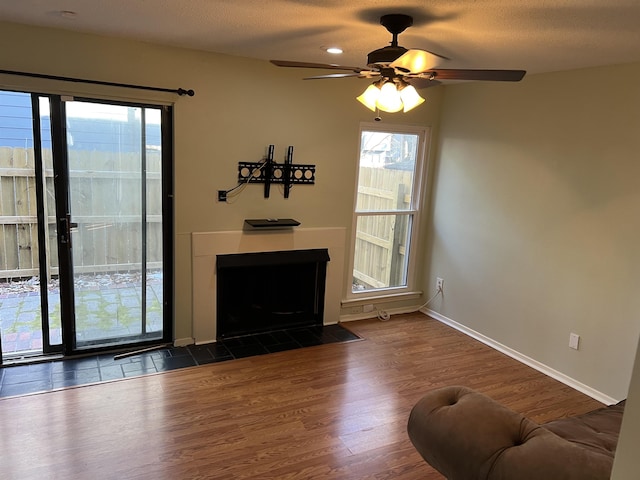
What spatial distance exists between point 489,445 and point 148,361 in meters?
2.85

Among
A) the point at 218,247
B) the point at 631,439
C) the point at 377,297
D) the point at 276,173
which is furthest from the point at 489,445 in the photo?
the point at 377,297

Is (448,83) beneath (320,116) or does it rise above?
above

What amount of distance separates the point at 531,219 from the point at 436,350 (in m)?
1.36

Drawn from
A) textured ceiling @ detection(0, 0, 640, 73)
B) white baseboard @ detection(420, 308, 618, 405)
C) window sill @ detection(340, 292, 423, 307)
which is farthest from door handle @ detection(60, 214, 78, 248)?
white baseboard @ detection(420, 308, 618, 405)

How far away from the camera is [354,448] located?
263 centimetres

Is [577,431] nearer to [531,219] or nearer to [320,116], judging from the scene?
[531,219]

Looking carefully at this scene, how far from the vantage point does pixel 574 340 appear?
3494 mm

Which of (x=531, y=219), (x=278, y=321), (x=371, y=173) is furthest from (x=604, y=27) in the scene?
(x=278, y=321)

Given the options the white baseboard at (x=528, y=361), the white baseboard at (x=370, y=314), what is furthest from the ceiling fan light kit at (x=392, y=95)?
the white baseboard at (x=370, y=314)

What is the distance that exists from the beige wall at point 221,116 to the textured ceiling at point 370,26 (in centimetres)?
17

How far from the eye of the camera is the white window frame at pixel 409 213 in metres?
4.45

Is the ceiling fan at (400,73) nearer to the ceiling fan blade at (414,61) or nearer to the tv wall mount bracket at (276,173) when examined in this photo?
the ceiling fan blade at (414,61)

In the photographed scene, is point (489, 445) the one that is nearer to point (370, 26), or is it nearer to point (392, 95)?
point (392, 95)

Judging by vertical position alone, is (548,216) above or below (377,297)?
above
